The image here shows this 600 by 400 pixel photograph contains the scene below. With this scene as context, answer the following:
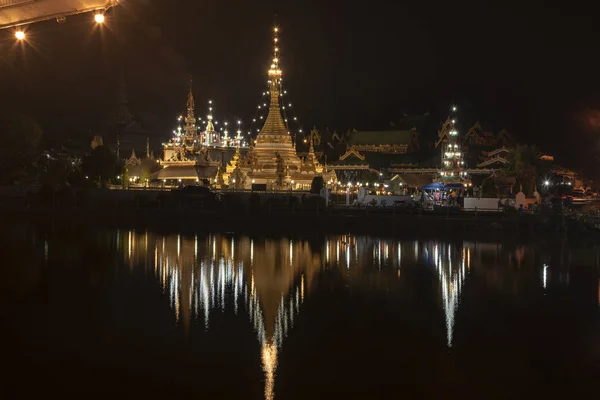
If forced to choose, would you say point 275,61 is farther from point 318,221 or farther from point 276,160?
point 318,221

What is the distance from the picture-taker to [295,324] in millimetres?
12742

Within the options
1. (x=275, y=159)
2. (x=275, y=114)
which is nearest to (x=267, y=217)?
(x=275, y=159)

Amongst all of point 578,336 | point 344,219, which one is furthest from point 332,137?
point 578,336

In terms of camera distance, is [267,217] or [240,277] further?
[267,217]

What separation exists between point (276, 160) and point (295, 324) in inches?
1138

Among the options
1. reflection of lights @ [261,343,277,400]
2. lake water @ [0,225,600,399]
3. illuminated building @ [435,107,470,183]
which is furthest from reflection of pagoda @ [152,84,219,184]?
reflection of lights @ [261,343,277,400]

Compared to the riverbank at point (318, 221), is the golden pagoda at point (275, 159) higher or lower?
higher

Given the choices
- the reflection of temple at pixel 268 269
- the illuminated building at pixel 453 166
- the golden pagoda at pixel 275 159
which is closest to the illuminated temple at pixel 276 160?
the golden pagoda at pixel 275 159

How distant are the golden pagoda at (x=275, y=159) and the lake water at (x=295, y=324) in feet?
61.5

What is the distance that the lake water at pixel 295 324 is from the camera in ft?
31.3

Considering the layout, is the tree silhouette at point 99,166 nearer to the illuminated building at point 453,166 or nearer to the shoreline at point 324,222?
the shoreline at point 324,222

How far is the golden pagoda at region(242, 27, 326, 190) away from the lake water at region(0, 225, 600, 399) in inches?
738

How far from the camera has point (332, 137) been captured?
60.4 metres

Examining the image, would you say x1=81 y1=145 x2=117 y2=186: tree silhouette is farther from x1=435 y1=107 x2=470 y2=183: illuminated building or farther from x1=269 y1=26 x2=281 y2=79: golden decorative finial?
x1=435 y1=107 x2=470 y2=183: illuminated building
